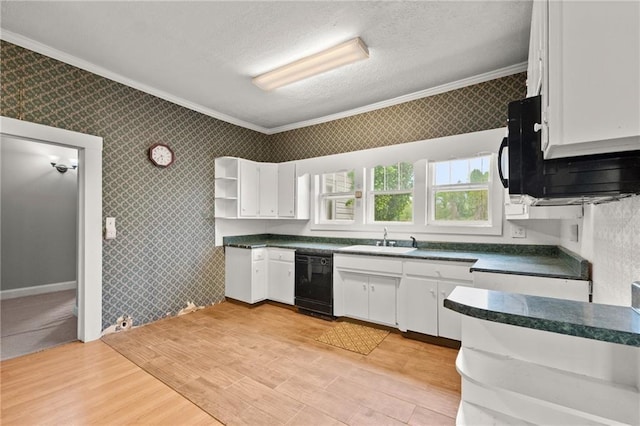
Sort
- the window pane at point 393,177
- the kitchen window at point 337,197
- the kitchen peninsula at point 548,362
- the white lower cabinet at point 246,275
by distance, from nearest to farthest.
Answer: the kitchen peninsula at point 548,362
the window pane at point 393,177
the white lower cabinet at point 246,275
the kitchen window at point 337,197

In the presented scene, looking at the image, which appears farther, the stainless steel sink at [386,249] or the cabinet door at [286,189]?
the cabinet door at [286,189]

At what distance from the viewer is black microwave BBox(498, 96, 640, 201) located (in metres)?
0.86

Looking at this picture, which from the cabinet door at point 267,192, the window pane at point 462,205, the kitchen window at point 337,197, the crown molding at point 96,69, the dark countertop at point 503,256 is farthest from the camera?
the cabinet door at point 267,192

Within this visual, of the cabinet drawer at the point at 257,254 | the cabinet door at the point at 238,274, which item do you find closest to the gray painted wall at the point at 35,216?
the cabinet door at the point at 238,274

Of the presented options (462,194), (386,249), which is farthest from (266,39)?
(462,194)

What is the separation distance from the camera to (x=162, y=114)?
11.8 feet

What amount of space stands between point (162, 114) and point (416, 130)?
3211mm

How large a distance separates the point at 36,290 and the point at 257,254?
3.72 m

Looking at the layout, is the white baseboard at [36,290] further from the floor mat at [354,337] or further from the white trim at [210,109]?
the floor mat at [354,337]

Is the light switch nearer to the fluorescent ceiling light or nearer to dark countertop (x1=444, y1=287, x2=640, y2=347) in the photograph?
the fluorescent ceiling light

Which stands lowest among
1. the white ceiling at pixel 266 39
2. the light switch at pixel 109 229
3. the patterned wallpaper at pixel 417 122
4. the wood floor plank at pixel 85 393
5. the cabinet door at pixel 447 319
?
the wood floor plank at pixel 85 393

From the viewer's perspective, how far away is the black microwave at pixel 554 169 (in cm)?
86

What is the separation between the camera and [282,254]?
404 centimetres

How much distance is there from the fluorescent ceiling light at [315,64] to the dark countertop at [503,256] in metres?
1.97
